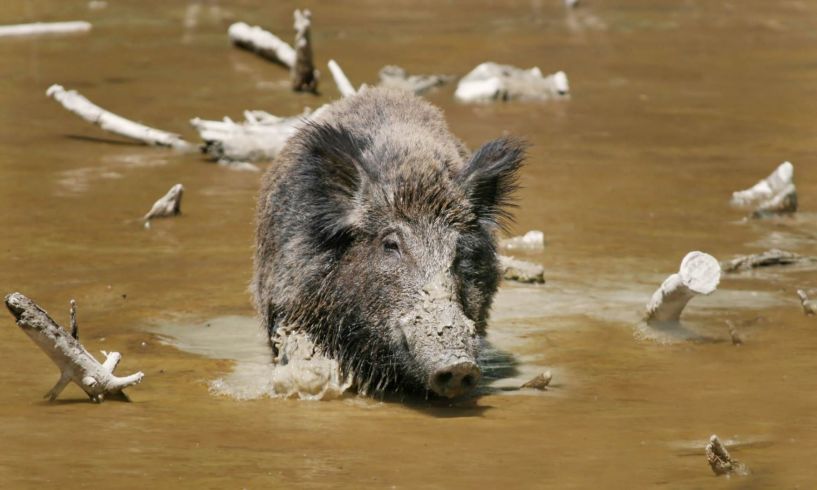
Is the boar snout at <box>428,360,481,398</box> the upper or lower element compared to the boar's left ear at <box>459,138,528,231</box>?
lower

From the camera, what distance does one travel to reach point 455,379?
27.9 feet

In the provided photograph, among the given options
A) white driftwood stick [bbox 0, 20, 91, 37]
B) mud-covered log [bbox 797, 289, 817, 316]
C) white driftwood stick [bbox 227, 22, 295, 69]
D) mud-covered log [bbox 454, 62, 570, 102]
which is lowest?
white driftwood stick [bbox 0, 20, 91, 37]

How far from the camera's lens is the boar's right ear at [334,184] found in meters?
9.43

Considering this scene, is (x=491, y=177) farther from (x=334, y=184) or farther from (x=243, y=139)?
(x=243, y=139)

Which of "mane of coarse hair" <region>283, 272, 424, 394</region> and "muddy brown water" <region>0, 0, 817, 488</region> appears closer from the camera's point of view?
"muddy brown water" <region>0, 0, 817, 488</region>

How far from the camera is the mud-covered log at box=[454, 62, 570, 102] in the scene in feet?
69.3

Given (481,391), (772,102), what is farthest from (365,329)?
(772,102)

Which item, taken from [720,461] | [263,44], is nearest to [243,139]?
[263,44]

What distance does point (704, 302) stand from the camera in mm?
11688

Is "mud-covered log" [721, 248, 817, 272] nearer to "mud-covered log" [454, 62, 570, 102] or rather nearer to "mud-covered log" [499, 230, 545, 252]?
"mud-covered log" [499, 230, 545, 252]

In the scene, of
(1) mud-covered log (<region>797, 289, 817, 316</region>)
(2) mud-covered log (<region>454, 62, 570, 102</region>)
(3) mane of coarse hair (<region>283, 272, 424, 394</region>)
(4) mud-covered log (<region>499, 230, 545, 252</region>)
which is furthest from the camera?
(2) mud-covered log (<region>454, 62, 570, 102</region>)

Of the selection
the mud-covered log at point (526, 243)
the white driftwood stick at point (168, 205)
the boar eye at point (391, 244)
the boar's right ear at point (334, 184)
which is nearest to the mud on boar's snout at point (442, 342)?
the boar eye at point (391, 244)

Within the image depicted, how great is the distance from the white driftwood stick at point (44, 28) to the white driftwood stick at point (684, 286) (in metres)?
16.7

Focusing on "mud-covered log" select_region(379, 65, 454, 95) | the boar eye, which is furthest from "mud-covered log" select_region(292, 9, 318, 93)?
the boar eye
